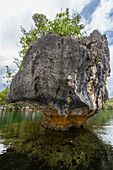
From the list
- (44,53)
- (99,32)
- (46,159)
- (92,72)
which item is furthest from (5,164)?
(99,32)

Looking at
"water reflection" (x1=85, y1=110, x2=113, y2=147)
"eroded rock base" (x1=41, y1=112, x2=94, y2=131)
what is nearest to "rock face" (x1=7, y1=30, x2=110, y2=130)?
"eroded rock base" (x1=41, y1=112, x2=94, y2=131)

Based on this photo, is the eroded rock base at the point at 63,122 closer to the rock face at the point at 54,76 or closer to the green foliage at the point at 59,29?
the rock face at the point at 54,76

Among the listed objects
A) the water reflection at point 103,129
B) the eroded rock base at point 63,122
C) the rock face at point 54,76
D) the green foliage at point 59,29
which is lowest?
the water reflection at point 103,129

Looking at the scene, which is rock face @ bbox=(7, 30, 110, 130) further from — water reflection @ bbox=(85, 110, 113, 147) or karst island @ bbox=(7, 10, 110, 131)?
water reflection @ bbox=(85, 110, 113, 147)

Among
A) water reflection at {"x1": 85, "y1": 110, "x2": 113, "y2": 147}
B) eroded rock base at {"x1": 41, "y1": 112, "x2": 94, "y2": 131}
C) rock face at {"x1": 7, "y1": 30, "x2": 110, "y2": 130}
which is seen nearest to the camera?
rock face at {"x1": 7, "y1": 30, "x2": 110, "y2": 130}

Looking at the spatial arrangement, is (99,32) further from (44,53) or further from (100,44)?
(44,53)

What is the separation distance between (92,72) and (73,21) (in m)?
8.51

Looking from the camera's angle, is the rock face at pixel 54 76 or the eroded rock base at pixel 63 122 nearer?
the rock face at pixel 54 76

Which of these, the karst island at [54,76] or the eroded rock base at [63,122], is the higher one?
the karst island at [54,76]

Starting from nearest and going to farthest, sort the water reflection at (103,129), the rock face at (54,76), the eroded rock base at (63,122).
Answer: the rock face at (54,76), the water reflection at (103,129), the eroded rock base at (63,122)

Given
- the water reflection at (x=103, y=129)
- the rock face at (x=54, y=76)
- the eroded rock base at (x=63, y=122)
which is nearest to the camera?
the rock face at (x=54, y=76)

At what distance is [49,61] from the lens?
7.98 m

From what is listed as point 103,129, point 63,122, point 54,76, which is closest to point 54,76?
point 54,76

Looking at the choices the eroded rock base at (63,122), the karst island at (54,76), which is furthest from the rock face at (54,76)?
the eroded rock base at (63,122)
